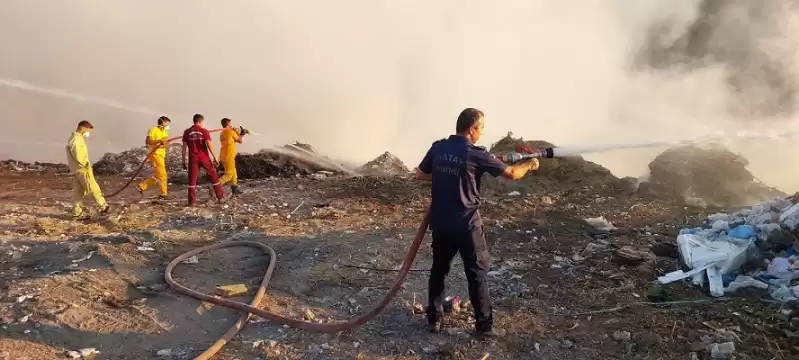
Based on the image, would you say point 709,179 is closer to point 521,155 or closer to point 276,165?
point 521,155

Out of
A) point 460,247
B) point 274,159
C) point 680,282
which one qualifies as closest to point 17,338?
point 460,247

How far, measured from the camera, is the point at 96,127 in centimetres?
2175

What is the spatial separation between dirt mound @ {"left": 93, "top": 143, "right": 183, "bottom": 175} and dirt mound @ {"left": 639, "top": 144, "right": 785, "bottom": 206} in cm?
1040

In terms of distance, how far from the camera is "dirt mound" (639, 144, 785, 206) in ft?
32.9

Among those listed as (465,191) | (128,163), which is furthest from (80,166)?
(128,163)

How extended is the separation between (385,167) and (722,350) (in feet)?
30.7

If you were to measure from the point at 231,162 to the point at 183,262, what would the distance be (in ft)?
14.5

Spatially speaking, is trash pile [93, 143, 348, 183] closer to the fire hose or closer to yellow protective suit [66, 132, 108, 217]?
yellow protective suit [66, 132, 108, 217]

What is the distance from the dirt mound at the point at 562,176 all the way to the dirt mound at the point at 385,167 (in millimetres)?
2404

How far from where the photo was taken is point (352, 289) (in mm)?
5570

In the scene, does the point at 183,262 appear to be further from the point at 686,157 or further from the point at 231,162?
the point at 686,157

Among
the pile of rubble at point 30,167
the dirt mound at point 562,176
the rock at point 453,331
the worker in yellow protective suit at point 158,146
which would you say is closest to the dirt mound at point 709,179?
the dirt mound at point 562,176

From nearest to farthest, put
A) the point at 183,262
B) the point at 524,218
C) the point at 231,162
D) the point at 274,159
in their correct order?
the point at 183,262, the point at 524,218, the point at 231,162, the point at 274,159

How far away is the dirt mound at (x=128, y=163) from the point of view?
14398 millimetres
